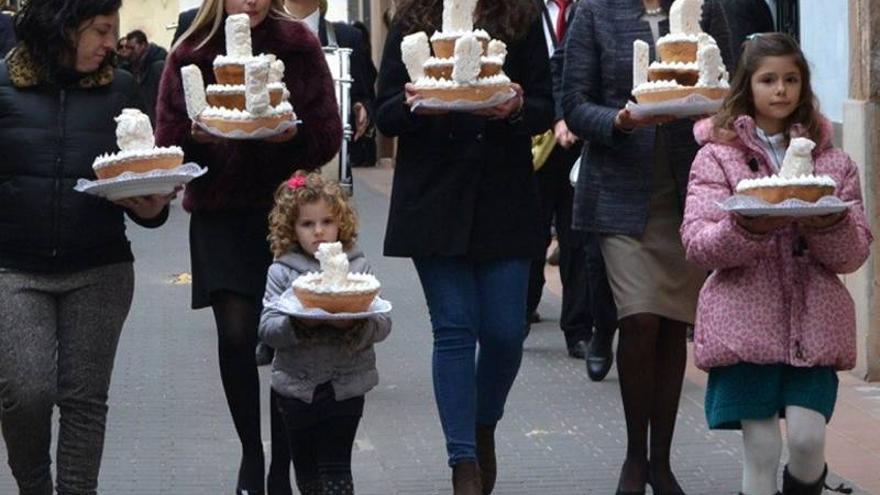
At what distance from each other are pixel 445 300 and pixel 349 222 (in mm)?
567

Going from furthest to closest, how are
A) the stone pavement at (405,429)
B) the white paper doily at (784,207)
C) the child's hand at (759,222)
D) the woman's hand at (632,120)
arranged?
1. the stone pavement at (405,429)
2. the woman's hand at (632,120)
3. the child's hand at (759,222)
4. the white paper doily at (784,207)

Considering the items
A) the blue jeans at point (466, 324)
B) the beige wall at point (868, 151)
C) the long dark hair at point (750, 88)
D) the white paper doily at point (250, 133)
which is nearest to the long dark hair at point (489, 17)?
the white paper doily at point (250, 133)

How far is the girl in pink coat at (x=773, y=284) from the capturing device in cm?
630

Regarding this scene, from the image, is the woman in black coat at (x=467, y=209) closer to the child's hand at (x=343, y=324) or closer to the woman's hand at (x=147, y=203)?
the child's hand at (x=343, y=324)

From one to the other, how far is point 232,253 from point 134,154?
3.19ft

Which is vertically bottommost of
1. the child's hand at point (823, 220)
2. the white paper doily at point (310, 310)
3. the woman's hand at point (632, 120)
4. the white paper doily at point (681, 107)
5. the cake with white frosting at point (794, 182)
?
the white paper doily at point (310, 310)

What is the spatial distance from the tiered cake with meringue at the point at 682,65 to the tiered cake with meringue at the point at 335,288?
1.25 meters

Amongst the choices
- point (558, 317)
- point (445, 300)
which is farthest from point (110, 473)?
point (558, 317)

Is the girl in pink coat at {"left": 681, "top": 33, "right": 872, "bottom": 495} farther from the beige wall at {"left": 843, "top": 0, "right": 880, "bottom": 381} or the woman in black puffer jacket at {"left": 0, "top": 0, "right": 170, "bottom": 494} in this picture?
the beige wall at {"left": 843, "top": 0, "right": 880, "bottom": 381}

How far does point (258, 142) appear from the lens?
7.27m

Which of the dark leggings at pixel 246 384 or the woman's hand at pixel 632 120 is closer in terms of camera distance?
the woman's hand at pixel 632 120

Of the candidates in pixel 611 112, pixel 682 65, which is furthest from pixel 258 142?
pixel 682 65

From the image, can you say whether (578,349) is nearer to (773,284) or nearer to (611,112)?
(611,112)

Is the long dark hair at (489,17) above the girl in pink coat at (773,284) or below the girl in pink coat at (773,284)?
above
